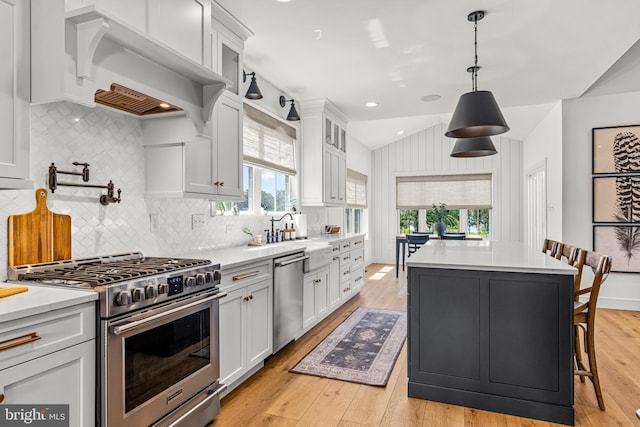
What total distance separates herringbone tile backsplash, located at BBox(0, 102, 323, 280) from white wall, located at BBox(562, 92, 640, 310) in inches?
178

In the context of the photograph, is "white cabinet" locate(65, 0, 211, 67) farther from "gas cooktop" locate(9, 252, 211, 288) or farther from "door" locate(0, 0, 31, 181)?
"gas cooktop" locate(9, 252, 211, 288)

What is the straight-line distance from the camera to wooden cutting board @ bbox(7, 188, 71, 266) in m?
1.82

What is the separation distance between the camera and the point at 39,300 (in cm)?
141

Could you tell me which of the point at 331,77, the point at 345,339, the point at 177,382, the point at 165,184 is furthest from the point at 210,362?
the point at 331,77

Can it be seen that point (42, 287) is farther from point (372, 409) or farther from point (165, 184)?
point (372, 409)

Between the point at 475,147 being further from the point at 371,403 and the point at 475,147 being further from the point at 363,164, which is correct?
the point at 363,164

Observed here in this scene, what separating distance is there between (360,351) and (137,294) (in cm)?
217

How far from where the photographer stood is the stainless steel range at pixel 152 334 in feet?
5.25

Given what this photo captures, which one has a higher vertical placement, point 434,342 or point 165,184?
point 165,184

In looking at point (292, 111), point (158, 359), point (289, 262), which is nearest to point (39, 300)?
point (158, 359)

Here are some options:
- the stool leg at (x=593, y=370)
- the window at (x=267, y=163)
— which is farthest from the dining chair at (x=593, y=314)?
the window at (x=267, y=163)

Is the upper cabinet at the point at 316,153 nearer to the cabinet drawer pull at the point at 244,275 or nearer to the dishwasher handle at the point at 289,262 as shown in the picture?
the dishwasher handle at the point at 289,262

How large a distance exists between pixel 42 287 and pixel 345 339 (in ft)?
8.46

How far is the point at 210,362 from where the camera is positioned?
221cm
